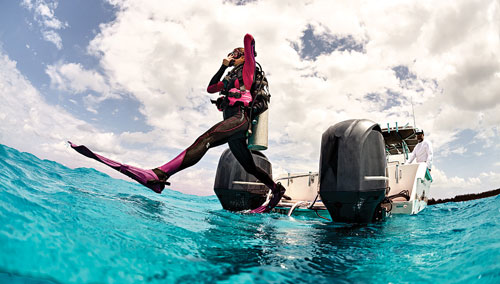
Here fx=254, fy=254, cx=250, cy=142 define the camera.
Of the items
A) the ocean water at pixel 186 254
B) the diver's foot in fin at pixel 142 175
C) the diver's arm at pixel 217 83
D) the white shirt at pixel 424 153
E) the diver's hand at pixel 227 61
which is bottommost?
the ocean water at pixel 186 254

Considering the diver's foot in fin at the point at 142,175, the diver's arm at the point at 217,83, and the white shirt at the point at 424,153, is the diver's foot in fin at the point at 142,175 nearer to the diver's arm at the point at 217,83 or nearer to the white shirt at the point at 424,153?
the diver's arm at the point at 217,83

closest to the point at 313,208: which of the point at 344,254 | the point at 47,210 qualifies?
the point at 344,254

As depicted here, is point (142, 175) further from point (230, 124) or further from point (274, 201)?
point (274, 201)

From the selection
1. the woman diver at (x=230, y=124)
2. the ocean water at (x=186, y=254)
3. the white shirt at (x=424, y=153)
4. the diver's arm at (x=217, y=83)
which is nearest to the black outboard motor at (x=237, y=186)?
the woman diver at (x=230, y=124)

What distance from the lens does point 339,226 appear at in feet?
10.2

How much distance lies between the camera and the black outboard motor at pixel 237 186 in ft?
13.9

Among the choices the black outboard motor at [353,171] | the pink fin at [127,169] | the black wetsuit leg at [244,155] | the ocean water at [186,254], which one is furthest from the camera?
the black wetsuit leg at [244,155]

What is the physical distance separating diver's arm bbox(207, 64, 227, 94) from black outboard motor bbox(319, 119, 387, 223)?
1.70 meters

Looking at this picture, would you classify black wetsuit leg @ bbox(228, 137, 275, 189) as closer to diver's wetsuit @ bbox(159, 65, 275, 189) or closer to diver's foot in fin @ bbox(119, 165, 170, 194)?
diver's wetsuit @ bbox(159, 65, 275, 189)

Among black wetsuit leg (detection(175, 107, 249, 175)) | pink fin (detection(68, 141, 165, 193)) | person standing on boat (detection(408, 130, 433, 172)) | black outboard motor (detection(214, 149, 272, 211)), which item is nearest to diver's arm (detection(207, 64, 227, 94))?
black wetsuit leg (detection(175, 107, 249, 175))

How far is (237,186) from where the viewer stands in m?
4.22

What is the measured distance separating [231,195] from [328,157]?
188cm

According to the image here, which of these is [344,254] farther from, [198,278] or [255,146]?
[255,146]

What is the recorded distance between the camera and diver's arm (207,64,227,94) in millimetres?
3663
